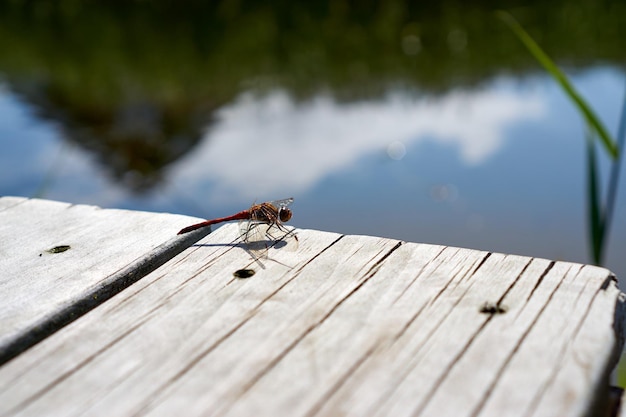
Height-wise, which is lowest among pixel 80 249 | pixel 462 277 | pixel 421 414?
pixel 421 414

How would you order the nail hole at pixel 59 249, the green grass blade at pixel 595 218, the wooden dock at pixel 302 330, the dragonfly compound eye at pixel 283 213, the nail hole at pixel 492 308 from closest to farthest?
the wooden dock at pixel 302 330, the nail hole at pixel 492 308, the nail hole at pixel 59 249, the dragonfly compound eye at pixel 283 213, the green grass blade at pixel 595 218

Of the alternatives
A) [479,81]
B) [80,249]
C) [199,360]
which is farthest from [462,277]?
[479,81]

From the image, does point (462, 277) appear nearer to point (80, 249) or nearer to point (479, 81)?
point (80, 249)

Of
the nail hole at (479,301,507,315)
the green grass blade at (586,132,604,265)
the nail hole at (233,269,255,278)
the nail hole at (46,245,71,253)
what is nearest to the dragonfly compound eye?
the nail hole at (233,269,255,278)

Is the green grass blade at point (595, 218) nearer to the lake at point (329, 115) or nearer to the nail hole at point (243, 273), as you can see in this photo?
the nail hole at point (243, 273)

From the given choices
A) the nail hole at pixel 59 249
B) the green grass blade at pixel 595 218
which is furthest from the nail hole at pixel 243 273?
the green grass blade at pixel 595 218

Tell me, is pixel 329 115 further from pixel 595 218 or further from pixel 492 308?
pixel 492 308

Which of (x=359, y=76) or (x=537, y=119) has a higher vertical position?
→ (x=359, y=76)

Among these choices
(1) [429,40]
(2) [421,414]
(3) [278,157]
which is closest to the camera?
(2) [421,414]

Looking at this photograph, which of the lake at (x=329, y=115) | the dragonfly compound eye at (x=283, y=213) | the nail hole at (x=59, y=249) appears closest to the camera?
the nail hole at (x=59, y=249)

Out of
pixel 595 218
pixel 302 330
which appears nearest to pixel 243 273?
pixel 302 330
